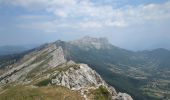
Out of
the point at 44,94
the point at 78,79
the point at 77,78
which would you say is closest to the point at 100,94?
the point at 44,94

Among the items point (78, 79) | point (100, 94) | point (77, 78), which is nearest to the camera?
point (100, 94)

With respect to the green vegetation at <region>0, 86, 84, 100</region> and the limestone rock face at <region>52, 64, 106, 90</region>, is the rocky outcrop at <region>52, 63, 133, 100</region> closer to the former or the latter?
the limestone rock face at <region>52, 64, 106, 90</region>

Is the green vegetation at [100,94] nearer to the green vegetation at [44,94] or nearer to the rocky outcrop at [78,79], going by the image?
the green vegetation at [44,94]

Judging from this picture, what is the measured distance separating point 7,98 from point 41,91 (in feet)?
60.9

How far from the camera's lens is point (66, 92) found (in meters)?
148

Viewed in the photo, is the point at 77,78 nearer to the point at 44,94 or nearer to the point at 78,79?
Result: the point at 78,79

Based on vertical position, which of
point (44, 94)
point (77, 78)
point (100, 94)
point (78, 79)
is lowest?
point (100, 94)

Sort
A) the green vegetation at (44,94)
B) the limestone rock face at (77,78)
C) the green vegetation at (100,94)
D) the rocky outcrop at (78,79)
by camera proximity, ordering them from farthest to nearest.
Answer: the limestone rock face at (77,78) → the rocky outcrop at (78,79) → the green vegetation at (100,94) → the green vegetation at (44,94)

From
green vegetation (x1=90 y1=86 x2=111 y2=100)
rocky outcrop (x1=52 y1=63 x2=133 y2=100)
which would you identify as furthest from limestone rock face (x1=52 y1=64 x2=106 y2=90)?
green vegetation (x1=90 y1=86 x2=111 y2=100)

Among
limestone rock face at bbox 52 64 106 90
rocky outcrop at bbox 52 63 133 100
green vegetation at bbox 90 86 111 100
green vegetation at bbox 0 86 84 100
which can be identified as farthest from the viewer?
limestone rock face at bbox 52 64 106 90

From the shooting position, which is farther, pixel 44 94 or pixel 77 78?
pixel 77 78

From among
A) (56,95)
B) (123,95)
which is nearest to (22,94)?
(56,95)

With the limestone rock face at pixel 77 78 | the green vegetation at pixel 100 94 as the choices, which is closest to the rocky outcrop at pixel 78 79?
the limestone rock face at pixel 77 78

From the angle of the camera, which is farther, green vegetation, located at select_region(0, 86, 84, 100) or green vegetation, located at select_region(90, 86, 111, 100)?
green vegetation, located at select_region(90, 86, 111, 100)
